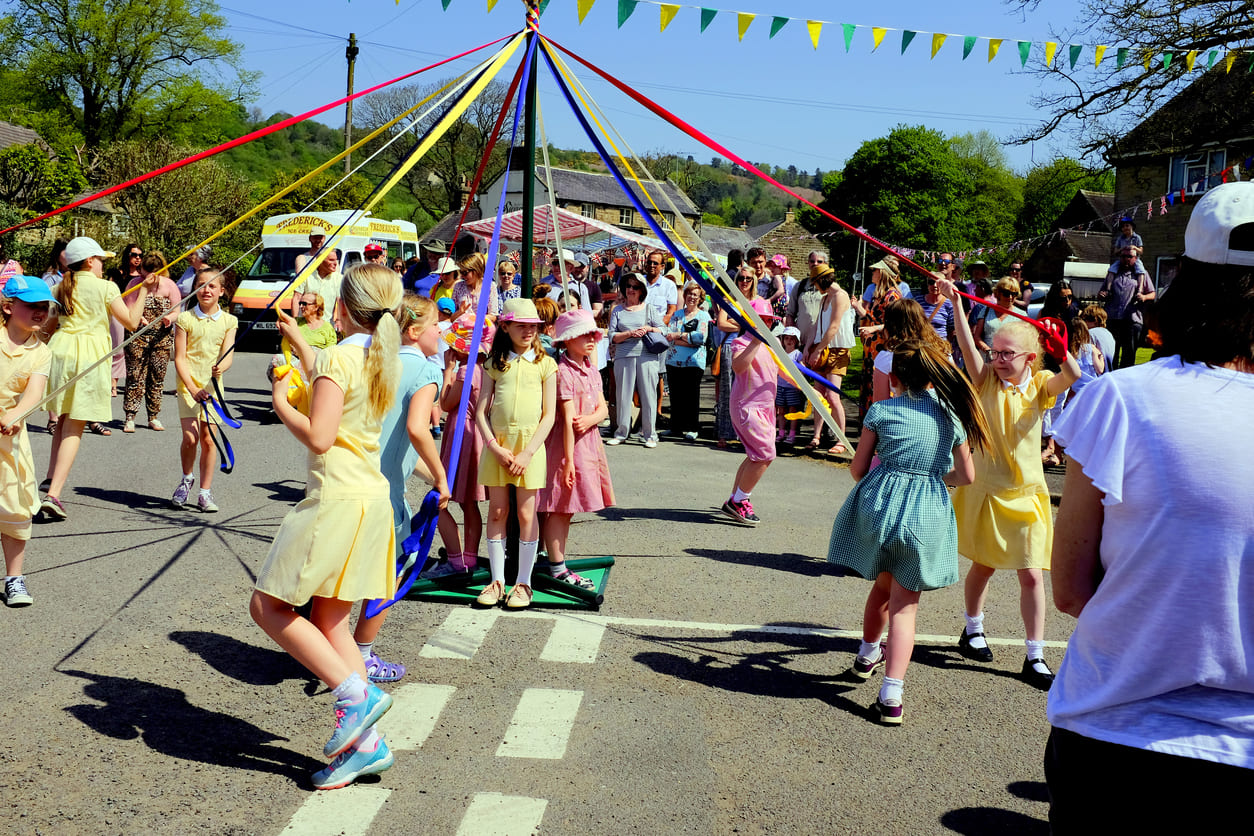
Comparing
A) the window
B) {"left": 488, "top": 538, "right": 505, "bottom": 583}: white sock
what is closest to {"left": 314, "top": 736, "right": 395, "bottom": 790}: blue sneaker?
{"left": 488, "top": 538, "right": 505, "bottom": 583}: white sock

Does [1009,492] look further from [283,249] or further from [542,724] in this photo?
[283,249]

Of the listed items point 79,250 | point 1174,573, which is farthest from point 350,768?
point 79,250

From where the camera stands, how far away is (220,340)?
8.16 m

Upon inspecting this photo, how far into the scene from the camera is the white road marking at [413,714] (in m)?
4.18

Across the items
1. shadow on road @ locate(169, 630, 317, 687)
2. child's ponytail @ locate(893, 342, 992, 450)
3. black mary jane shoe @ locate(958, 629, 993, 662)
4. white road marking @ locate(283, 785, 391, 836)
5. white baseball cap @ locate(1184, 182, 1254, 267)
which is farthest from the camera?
black mary jane shoe @ locate(958, 629, 993, 662)

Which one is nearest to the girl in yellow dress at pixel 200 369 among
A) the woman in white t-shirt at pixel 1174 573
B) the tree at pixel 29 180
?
the woman in white t-shirt at pixel 1174 573

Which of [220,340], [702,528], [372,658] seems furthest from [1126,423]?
[220,340]

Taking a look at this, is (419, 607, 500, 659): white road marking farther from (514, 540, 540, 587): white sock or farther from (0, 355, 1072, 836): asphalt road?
(514, 540, 540, 587): white sock

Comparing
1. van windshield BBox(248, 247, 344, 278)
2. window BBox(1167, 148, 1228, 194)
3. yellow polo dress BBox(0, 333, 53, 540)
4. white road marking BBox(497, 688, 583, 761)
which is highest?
window BBox(1167, 148, 1228, 194)

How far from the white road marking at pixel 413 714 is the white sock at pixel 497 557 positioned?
1.25 metres

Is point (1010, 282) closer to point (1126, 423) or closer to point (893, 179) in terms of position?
point (1126, 423)

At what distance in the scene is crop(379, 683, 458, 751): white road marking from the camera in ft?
13.7

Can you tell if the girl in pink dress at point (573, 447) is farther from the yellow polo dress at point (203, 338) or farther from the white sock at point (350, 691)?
the yellow polo dress at point (203, 338)

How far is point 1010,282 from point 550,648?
20.2 ft
